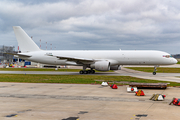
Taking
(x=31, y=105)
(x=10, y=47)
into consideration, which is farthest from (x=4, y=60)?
(x=31, y=105)

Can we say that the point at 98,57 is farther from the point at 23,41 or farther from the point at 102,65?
the point at 23,41

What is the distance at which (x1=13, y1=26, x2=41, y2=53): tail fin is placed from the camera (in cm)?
4556

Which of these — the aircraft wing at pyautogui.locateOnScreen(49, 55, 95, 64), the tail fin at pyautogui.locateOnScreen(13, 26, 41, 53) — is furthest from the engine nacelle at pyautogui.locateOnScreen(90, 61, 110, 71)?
the tail fin at pyautogui.locateOnScreen(13, 26, 41, 53)

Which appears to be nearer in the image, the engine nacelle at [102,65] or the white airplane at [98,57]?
the engine nacelle at [102,65]

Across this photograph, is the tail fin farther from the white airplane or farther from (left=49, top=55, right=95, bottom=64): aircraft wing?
(left=49, top=55, right=95, bottom=64): aircraft wing

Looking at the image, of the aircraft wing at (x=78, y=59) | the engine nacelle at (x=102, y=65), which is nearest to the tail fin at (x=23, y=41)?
the aircraft wing at (x=78, y=59)

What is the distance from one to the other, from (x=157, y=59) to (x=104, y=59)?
10651 mm

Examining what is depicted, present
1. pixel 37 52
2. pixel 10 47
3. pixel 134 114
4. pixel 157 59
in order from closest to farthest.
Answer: pixel 134 114 → pixel 157 59 → pixel 37 52 → pixel 10 47

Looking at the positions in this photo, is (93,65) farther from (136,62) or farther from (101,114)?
(101,114)

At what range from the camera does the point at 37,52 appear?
151 ft

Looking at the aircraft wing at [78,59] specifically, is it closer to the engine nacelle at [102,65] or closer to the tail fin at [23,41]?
the engine nacelle at [102,65]

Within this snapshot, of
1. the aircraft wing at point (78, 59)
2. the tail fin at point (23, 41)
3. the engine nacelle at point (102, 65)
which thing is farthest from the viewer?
the tail fin at point (23, 41)

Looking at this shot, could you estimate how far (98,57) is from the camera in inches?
1705

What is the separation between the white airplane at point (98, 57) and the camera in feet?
135
